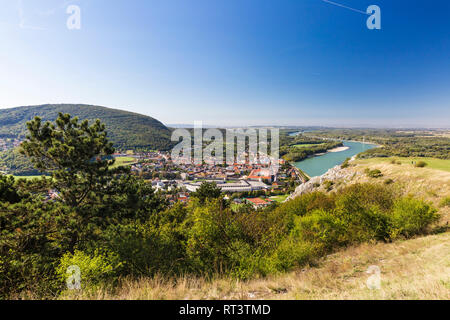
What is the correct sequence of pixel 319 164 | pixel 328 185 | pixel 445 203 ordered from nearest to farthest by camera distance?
pixel 445 203, pixel 328 185, pixel 319 164

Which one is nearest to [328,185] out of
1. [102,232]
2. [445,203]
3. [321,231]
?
[445,203]

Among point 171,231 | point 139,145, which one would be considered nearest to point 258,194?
point 171,231

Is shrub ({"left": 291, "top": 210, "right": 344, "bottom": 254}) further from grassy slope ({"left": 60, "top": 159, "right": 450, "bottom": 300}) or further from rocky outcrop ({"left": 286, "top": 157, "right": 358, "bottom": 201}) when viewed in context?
rocky outcrop ({"left": 286, "top": 157, "right": 358, "bottom": 201})

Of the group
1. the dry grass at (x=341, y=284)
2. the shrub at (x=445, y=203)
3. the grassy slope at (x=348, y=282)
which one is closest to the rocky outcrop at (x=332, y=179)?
the shrub at (x=445, y=203)

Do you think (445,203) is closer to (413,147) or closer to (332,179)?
(332,179)

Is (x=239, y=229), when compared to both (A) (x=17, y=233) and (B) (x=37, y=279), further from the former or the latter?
(A) (x=17, y=233)
